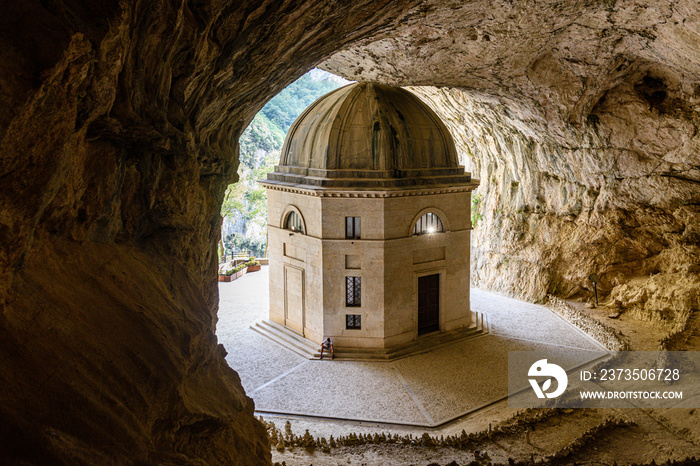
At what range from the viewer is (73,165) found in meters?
7.12

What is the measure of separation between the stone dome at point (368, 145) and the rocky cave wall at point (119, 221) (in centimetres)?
842

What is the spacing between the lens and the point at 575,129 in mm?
23719

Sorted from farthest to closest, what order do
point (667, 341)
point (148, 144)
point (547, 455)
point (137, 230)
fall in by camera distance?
point (667, 341), point (547, 455), point (137, 230), point (148, 144)

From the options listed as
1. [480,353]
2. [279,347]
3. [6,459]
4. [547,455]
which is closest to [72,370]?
[6,459]

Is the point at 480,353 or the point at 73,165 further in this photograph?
the point at 480,353

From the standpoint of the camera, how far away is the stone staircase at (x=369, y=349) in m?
20.5

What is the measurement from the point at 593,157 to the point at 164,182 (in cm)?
2084

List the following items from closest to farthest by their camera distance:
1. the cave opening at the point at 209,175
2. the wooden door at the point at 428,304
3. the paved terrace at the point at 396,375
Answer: the cave opening at the point at 209,175, the paved terrace at the point at 396,375, the wooden door at the point at 428,304

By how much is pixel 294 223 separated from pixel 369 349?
6156 mm

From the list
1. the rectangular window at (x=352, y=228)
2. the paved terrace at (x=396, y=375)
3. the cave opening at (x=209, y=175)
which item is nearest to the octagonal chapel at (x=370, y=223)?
the rectangular window at (x=352, y=228)

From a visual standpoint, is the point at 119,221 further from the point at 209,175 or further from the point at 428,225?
the point at 428,225

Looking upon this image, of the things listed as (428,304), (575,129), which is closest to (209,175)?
(428,304)

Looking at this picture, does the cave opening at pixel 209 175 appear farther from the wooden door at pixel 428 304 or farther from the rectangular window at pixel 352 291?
the wooden door at pixel 428 304

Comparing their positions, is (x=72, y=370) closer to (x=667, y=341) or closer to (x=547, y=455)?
(x=547, y=455)
